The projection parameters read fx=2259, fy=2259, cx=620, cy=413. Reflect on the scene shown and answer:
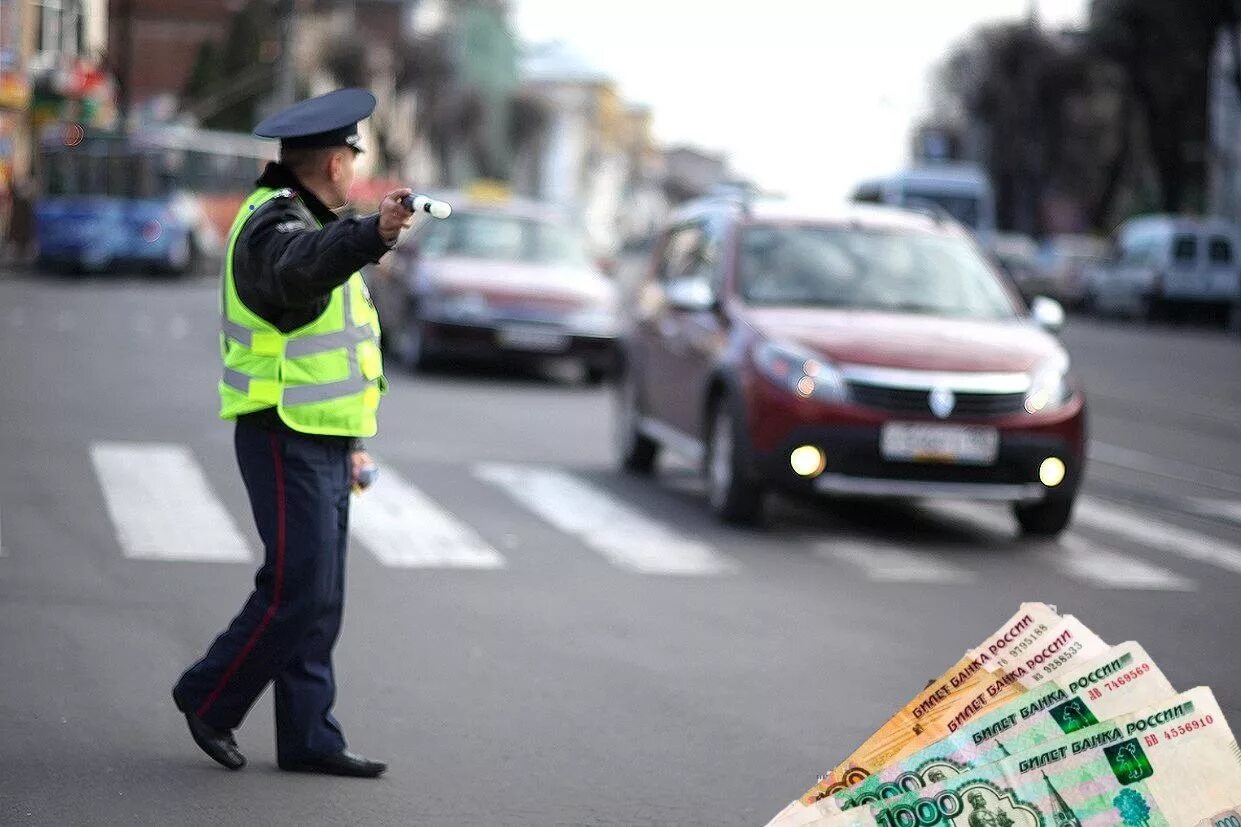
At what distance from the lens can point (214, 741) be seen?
5.76 m

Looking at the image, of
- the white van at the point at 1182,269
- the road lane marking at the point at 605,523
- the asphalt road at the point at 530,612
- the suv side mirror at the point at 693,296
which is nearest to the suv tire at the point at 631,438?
the asphalt road at the point at 530,612

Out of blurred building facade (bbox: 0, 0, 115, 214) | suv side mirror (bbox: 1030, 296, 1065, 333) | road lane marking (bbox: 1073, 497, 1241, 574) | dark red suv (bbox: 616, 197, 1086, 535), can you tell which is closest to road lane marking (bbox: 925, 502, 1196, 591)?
dark red suv (bbox: 616, 197, 1086, 535)

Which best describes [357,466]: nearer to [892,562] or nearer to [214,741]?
[214,741]

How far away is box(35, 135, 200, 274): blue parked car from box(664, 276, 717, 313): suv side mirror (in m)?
33.6

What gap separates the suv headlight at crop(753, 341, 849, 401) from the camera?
1073 centimetres

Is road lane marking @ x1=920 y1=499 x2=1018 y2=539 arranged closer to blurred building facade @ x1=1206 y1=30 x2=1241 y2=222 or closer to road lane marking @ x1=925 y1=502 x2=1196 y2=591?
road lane marking @ x1=925 y1=502 x2=1196 y2=591

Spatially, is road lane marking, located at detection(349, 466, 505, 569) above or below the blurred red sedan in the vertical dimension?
above

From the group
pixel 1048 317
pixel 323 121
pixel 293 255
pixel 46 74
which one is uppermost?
pixel 323 121

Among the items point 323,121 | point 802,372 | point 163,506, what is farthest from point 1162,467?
point 323,121

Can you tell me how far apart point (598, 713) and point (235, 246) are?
6.49 ft

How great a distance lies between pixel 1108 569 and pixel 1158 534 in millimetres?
1510

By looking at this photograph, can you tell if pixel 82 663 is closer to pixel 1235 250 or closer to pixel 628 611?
pixel 628 611

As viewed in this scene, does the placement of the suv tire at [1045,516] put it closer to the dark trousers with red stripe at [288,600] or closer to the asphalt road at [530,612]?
the asphalt road at [530,612]

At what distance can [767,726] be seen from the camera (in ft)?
22.0
